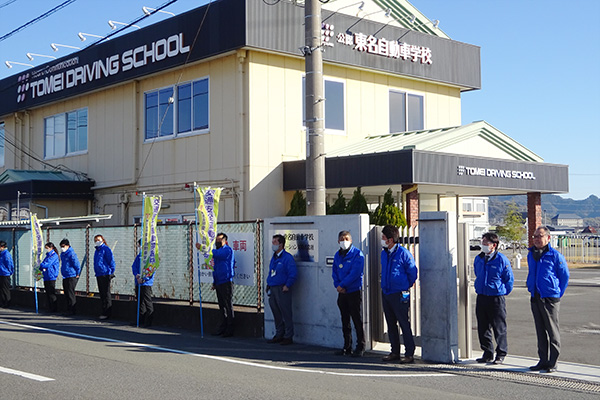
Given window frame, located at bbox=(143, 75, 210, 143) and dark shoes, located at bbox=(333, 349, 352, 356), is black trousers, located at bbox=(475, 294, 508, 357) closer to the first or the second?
dark shoes, located at bbox=(333, 349, 352, 356)

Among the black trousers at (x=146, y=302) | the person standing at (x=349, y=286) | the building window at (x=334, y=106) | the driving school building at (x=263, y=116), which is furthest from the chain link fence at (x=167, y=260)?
the building window at (x=334, y=106)

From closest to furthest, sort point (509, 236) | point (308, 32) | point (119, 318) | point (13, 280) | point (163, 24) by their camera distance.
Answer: point (308, 32), point (119, 318), point (13, 280), point (163, 24), point (509, 236)

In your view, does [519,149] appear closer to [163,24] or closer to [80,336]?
[163,24]

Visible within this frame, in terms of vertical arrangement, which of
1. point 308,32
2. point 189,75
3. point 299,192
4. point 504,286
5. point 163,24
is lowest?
point 504,286

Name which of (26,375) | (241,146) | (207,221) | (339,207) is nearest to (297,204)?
(339,207)

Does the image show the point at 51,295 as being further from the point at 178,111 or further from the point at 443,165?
the point at 443,165

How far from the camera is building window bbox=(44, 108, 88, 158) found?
27484mm

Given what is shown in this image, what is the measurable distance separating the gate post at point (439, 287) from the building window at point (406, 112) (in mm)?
14680

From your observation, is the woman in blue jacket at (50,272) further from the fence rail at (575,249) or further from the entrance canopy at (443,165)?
the fence rail at (575,249)

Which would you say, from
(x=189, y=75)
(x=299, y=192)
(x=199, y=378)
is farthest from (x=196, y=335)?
(x=189, y=75)

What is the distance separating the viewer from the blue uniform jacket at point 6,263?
64.1ft

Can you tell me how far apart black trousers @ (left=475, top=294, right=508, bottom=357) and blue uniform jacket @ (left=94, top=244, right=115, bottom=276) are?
900cm

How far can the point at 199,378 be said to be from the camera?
9086 mm

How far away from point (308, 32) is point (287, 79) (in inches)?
362
